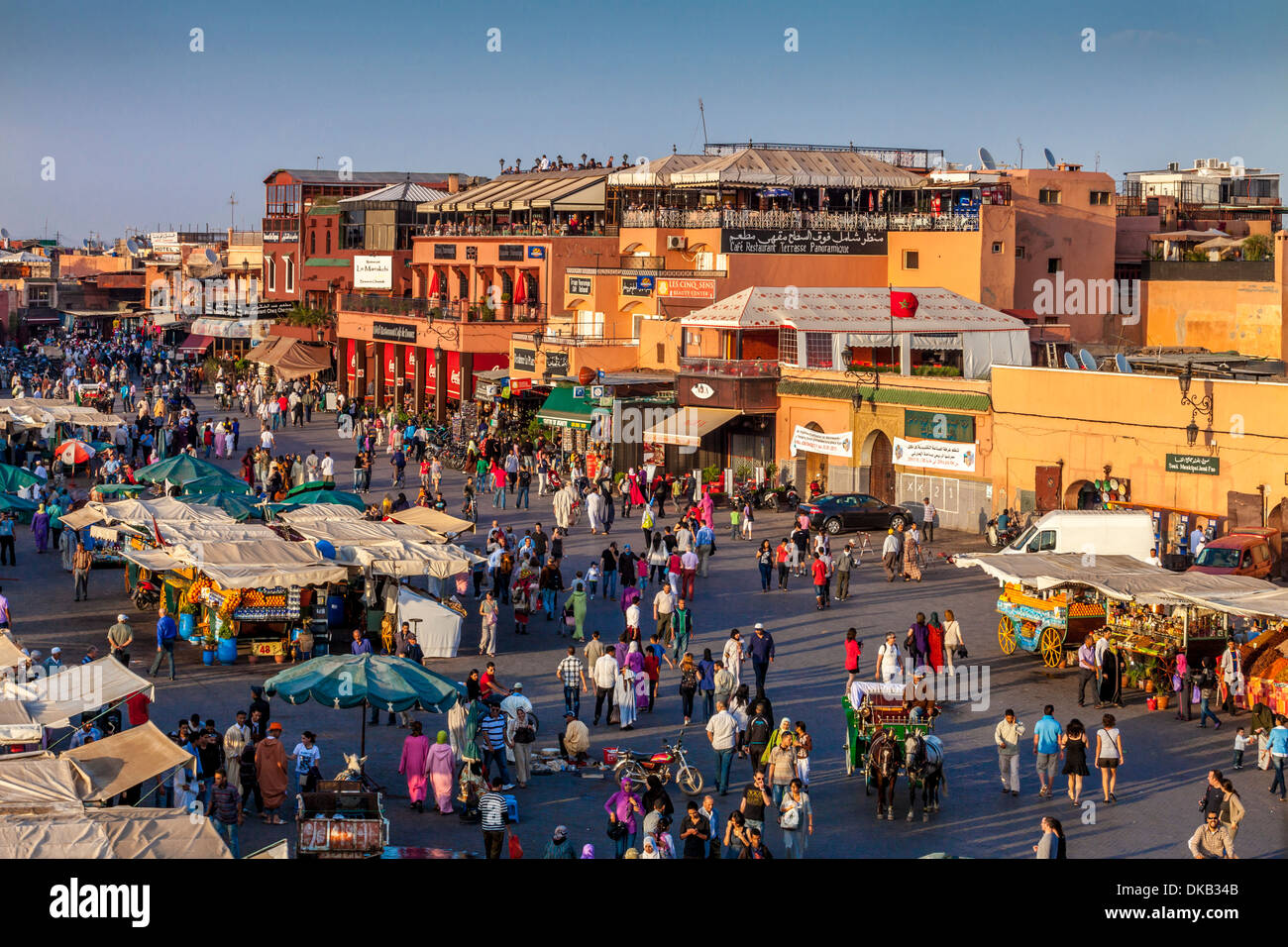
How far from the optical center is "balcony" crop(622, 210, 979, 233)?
53.2 meters

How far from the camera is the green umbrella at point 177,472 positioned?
33.3 metres

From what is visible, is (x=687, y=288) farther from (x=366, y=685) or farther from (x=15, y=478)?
(x=366, y=685)

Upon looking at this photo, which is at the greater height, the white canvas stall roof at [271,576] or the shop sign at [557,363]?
the shop sign at [557,363]

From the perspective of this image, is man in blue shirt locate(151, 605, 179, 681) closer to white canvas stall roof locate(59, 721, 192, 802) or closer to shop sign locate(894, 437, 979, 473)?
white canvas stall roof locate(59, 721, 192, 802)

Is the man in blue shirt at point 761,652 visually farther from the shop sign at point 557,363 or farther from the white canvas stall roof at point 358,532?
the shop sign at point 557,363

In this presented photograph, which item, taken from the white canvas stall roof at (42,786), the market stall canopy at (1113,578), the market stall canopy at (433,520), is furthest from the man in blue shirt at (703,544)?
the white canvas stall roof at (42,786)

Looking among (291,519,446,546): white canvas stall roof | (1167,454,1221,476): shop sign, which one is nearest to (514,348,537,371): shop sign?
(1167,454,1221,476): shop sign

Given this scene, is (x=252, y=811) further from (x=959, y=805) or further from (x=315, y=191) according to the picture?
(x=315, y=191)

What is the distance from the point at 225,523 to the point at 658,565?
8.47 m

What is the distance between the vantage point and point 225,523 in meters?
27.4

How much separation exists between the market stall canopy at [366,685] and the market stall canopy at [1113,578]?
10164 mm

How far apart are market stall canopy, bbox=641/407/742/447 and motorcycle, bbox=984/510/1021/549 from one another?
366 inches

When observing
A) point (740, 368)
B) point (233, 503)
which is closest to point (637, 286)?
point (740, 368)
